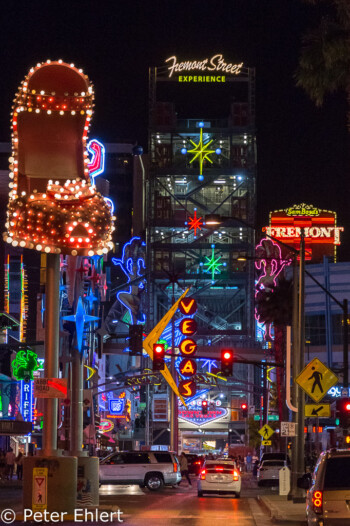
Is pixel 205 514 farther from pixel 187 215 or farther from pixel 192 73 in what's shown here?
pixel 192 73

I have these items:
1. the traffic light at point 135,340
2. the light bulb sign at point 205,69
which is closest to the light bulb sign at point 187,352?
the traffic light at point 135,340

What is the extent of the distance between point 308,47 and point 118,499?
18005 mm

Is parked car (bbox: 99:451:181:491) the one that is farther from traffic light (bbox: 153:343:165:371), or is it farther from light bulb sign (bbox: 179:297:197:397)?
light bulb sign (bbox: 179:297:197:397)

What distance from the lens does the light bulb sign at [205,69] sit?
102 meters

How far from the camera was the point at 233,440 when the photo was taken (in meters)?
108

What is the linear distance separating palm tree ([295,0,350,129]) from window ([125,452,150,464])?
74.0ft

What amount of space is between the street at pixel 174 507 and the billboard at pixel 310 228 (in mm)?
70397

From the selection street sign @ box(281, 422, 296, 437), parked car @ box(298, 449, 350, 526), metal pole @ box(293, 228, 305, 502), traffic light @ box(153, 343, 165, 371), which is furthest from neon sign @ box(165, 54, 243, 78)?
parked car @ box(298, 449, 350, 526)

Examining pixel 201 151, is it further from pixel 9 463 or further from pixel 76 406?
pixel 76 406

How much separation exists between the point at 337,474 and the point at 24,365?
3857 centimetres

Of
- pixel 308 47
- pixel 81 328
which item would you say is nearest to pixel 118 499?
pixel 81 328

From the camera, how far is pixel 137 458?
44438 mm

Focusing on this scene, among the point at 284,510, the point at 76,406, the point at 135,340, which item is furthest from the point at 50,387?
the point at 135,340

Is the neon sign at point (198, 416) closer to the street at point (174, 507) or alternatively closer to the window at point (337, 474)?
the street at point (174, 507)
